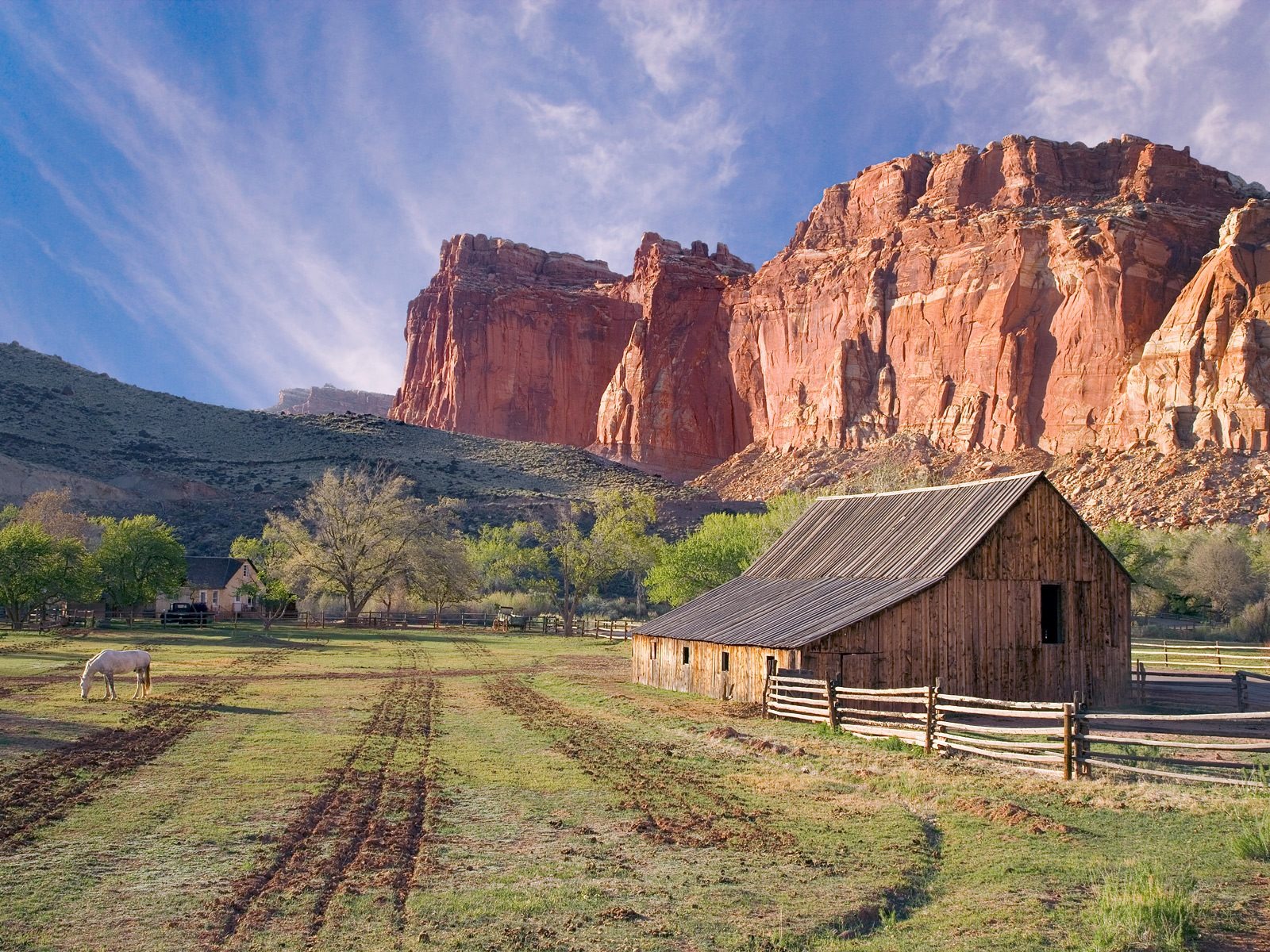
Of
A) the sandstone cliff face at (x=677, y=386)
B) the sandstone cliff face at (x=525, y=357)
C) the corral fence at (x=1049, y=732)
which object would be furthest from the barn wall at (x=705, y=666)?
the sandstone cliff face at (x=525, y=357)

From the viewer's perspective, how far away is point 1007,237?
293 feet

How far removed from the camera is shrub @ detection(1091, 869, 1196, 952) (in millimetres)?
6695

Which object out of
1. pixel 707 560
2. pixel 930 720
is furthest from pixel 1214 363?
pixel 930 720

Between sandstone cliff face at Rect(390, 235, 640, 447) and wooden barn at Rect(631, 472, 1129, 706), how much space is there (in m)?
120

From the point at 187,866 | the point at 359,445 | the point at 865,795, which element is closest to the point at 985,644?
the point at 865,795

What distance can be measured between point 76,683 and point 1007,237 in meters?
85.2

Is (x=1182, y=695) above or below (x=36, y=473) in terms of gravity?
below

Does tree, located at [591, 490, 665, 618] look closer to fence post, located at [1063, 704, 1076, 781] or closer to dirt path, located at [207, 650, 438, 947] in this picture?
dirt path, located at [207, 650, 438, 947]

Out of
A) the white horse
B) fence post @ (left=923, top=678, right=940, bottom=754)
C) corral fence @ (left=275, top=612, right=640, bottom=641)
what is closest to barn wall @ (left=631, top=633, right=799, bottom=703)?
fence post @ (left=923, top=678, right=940, bottom=754)

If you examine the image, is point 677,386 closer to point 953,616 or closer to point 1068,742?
point 953,616

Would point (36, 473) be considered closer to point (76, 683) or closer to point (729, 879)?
point (76, 683)

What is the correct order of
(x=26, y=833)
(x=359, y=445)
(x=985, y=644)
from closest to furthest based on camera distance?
(x=26, y=833)
(x=985, y=644)
(x=359, y=445)

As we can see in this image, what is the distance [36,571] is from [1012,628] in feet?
120

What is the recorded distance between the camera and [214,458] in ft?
264
